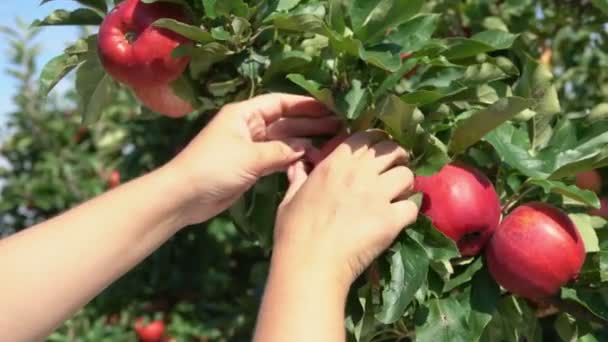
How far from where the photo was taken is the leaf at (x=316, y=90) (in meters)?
0.98

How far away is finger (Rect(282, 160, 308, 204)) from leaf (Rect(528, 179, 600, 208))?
27 cm

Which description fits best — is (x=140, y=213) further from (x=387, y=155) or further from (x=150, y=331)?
(x=150, y=331)

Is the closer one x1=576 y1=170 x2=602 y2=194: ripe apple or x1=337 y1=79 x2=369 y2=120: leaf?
x1=337 y1=79 x2=369 y2=120: leaf

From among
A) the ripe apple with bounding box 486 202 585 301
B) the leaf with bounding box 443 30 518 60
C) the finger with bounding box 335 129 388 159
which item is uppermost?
the leaf with bounding box 443 30 518 60

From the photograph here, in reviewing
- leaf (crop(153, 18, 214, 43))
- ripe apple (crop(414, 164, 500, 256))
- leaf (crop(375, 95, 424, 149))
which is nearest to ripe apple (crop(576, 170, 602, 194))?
ripe apple (crop(414, 164, 500, 256))

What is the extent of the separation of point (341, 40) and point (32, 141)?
2809 mm

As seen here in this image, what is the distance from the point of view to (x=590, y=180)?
1.15 m

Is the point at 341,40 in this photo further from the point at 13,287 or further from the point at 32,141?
the point at 32,141

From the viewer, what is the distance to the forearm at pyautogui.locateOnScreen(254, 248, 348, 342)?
847 millimetres

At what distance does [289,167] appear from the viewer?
1.07 metres

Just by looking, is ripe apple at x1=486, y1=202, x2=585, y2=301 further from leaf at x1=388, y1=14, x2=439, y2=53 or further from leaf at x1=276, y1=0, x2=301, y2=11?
leaf at x1=276, y1=0, x2=301, y2=11

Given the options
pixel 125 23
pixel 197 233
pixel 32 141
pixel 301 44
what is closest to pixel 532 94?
pixel 301 44

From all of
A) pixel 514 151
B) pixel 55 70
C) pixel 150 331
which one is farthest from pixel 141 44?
pixel 150 331

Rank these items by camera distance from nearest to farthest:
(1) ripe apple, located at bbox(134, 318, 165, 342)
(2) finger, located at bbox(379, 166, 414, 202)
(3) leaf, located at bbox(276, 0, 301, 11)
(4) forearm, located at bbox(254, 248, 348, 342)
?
(4) forearm, located at bbox(254, 248, 348, 342)
(2) finger, located at bbox(379, 166, 414, 202)
(3) leaf, located at bbox(276, 0, 301, 11)
(1) ripe apple, located at bbox(134, 318, 165, 342)
